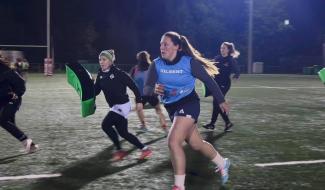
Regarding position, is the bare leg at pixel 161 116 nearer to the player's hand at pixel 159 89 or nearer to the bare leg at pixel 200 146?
the bare leg at pixel 200 146

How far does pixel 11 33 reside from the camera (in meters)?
48.3

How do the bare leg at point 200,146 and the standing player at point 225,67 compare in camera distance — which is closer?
the bare leg at point 200,146

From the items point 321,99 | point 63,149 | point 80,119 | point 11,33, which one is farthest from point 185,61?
point 11,33

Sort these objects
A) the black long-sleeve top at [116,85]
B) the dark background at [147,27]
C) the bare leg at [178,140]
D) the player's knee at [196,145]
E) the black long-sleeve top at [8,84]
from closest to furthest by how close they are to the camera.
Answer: the bare leg at [178,140], the player's knee at [196,145], the black long-sleeve top at [116,85], the black long-sleeve top at [8,84], the dark background at [147,27]

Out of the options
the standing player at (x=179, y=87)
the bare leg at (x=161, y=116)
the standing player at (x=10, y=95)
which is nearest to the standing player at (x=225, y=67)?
the bare leg at (x=161, y=116)

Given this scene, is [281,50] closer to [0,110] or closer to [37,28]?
[37,28]

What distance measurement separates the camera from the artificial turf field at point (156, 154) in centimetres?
598

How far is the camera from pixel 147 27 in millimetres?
52844

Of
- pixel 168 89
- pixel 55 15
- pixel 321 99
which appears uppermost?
pixel 55 15

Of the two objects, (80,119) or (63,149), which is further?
(80,119)

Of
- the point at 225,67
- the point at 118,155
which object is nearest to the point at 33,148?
the point at 118,155

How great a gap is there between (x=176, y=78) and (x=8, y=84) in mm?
3254

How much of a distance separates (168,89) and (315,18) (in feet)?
180

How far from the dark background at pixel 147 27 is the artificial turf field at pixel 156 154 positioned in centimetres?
3814
